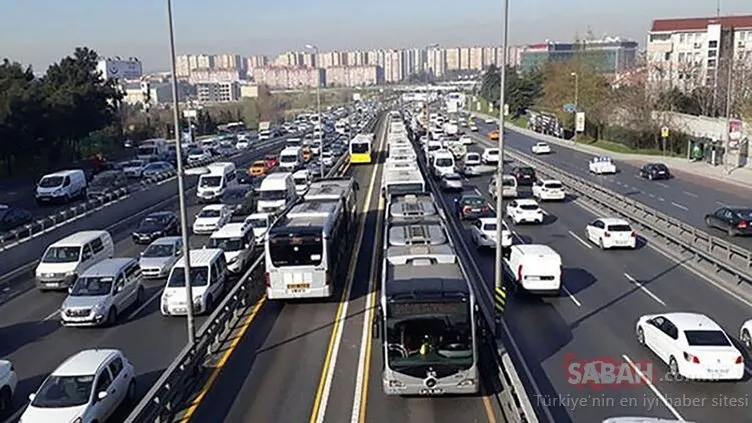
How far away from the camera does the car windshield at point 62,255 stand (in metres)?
27.9

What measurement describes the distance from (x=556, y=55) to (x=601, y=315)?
17651 centimetres

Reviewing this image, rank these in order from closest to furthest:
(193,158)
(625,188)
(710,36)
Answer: (625,188)
(193,158)
(710,36)

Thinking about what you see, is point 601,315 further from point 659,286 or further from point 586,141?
point 586,141

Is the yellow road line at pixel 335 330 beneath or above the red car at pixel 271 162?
beneath

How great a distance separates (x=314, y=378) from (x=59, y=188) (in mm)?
36127

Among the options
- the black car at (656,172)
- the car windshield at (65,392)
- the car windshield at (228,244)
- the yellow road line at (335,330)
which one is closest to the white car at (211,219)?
the yellow road line at (335,330)

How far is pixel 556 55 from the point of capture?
189000mm

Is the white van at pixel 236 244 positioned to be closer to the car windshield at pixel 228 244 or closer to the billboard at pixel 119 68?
the car windshield at pixel 228 244

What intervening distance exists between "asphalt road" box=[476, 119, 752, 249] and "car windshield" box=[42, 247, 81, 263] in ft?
90.3

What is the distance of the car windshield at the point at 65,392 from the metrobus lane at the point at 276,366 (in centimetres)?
202

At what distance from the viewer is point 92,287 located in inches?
910

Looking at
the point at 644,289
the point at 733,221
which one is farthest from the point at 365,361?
the point at 733,221

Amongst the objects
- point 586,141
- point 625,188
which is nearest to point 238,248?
point 625,188

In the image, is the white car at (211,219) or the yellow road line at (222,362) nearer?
the yellow road line at (222,362)
